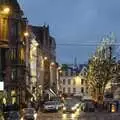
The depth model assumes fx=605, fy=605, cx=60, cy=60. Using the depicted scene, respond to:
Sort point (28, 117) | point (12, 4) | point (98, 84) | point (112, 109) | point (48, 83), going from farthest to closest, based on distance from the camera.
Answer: point (48, 83)
point (98, 84)
point (112, 109)
point (12, 4)
point (28, 117)

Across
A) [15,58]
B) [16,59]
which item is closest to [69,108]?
[16,59]

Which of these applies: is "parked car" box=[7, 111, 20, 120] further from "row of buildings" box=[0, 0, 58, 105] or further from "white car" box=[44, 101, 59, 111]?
"white car" box=[44, 101, 59, 111]

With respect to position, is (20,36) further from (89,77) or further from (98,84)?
(89,77)

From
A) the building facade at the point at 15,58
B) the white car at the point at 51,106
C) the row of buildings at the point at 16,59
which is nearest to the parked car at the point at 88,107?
the white car at the point at 51,106

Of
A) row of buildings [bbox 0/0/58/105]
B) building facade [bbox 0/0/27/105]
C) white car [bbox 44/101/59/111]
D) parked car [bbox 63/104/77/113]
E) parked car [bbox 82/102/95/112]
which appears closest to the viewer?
row of buildings [bbox 0/0/58/105]

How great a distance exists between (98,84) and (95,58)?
602cm

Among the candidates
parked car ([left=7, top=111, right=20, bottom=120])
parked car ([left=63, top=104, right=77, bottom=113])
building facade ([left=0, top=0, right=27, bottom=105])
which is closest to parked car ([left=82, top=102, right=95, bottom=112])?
parked car ([left=63, top=104, right=77, bottom=113])

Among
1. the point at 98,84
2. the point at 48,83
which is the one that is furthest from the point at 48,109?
the point at 48,83

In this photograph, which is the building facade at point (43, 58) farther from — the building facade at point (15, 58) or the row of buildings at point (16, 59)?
the building facade at point (15, 58)

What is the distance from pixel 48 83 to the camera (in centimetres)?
16038

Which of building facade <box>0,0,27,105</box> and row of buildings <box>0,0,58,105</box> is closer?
row of buildings <box>0,0,58,105</box>

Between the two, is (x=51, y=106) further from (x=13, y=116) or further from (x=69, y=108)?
(x=13, y=116)

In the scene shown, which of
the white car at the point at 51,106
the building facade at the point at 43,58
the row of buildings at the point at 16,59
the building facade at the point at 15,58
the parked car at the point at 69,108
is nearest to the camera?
the row of buildings at the point at 16,59

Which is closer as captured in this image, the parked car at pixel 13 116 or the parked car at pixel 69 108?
the parked car at pixel 13 116
